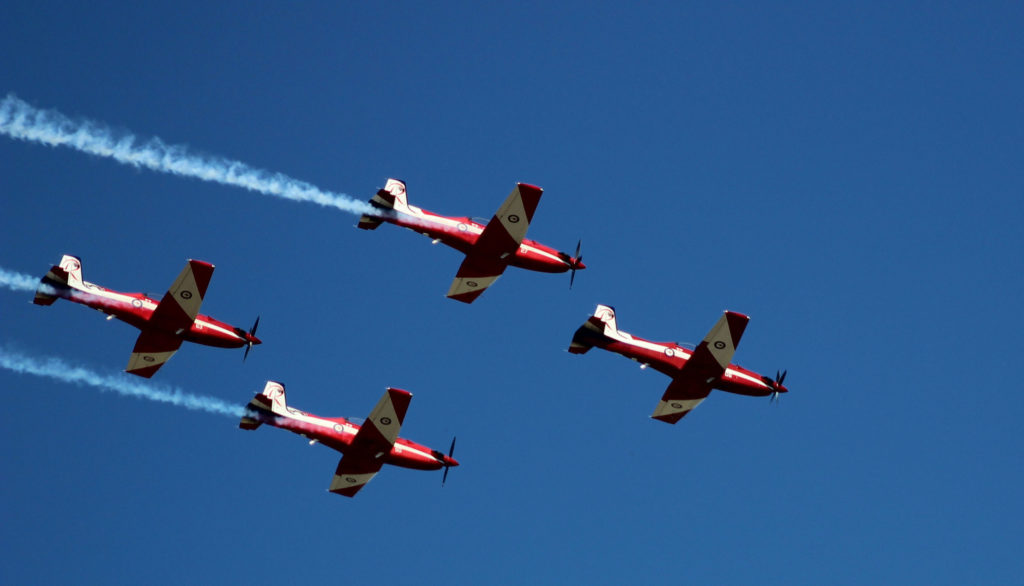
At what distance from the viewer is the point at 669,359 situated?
9119cm

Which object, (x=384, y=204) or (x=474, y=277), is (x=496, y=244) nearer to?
(x=474, y=277)

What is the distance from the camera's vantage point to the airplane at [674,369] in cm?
9094

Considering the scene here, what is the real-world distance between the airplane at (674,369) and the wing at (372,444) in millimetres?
9892

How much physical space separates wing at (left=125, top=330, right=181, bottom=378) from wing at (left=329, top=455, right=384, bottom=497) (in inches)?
416

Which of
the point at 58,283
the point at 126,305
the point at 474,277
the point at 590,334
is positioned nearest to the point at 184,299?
the point at 126,305

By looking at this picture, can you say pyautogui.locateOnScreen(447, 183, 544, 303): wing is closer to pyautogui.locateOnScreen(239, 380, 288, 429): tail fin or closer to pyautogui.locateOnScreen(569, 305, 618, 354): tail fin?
pyautogui.locateOnScreen(569, 305, 618, 354): tail fin

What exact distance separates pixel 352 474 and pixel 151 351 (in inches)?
477

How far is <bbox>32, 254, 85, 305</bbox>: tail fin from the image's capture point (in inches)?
3418

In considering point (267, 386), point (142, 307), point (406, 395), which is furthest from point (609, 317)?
point (142, 307)

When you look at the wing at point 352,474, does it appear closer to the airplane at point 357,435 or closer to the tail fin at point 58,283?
the airplane at point 357,435

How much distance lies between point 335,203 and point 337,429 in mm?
11624

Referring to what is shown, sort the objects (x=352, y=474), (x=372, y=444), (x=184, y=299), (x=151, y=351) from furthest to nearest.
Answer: (x=352, y=474) < (x=372, y=444) < (x=151, y=351) < (x=184, y=299)

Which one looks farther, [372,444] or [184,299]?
[372,444]

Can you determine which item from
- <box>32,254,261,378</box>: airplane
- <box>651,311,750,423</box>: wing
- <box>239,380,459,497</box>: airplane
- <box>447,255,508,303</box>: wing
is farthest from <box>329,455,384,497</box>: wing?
<box>651,311,750,423</box>: wing
